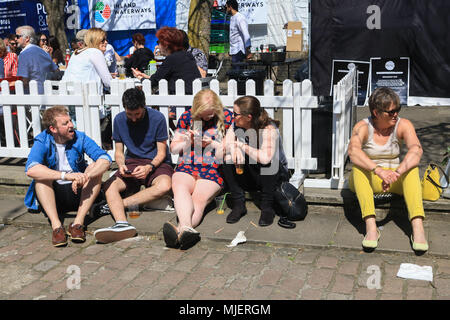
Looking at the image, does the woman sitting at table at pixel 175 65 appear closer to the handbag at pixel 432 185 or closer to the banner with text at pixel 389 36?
the handbag at pixel 432 185

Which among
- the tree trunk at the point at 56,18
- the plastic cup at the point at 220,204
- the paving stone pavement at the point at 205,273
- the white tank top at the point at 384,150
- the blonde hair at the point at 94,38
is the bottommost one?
the paving stone pavement at the point at 205,273

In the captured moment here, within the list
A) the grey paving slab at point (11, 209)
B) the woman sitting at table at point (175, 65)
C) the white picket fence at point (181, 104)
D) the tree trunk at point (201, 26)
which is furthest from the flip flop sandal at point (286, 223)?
the tree trunk at point (201, 26)

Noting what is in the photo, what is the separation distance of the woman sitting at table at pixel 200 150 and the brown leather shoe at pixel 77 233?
89 centimetres

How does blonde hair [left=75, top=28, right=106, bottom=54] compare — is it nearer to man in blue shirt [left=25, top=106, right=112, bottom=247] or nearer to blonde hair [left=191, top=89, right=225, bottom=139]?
man in blue shirt [left=25, top=106, right=112, bottom=247]

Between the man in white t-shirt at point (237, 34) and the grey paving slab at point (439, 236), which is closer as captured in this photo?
the grey paving slab at point (439, 236)

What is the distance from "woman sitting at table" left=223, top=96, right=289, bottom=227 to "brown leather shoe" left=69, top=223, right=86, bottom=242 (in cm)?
133

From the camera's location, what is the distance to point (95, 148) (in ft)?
17.1

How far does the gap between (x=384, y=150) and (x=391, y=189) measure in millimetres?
360

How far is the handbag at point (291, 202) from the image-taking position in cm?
499

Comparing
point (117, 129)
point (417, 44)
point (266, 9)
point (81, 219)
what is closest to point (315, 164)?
point (117, 129)

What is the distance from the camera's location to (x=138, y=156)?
548 cm

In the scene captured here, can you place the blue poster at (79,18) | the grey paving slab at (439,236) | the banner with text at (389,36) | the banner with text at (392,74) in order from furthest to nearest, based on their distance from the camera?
the blue poster at (79,18)
the banner with text at (392,74)
the banner with text at (389,36)
the grey paving slab at (439,236)

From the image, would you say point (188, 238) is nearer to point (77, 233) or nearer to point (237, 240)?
point (237, 240)
